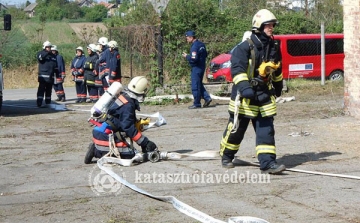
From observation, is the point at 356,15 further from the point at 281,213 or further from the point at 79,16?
the point at 79,16

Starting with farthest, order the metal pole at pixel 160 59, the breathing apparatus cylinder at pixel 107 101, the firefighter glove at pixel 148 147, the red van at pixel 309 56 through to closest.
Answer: the red van at pixel 309 56 < the metal pole at pixel 160 59 < the firefighter glove at pixel 148 147 < the breathing apparatus cylinder at pixel 107 101

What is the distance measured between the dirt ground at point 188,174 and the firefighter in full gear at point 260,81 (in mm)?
381

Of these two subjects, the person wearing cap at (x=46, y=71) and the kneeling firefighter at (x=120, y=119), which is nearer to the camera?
the kneeling firefighter at (x=120, y=119)

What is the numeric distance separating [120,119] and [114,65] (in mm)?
8993

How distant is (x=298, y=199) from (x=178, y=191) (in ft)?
4.29

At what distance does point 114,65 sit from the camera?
1780 cm

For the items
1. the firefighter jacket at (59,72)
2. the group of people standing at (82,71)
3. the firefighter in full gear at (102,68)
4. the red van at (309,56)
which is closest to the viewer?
the firefighter in full gear at (102,68)

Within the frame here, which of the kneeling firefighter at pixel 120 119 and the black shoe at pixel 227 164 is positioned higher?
the kneeling firefighter at pixel 120 119

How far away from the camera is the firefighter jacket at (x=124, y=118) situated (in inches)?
349

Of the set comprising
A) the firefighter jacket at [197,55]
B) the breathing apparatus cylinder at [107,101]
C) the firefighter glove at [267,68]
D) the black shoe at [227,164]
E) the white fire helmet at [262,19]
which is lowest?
the black shoe at [227,164]

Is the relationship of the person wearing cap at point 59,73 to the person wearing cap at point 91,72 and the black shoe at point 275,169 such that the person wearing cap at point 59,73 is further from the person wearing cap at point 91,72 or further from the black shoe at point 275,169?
the black shoe at point 275,169

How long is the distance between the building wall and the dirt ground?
1.10ft

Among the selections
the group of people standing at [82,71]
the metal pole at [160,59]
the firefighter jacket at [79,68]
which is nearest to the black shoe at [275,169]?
the group of people standing at [82,71]

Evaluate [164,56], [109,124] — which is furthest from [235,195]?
[164,56]
